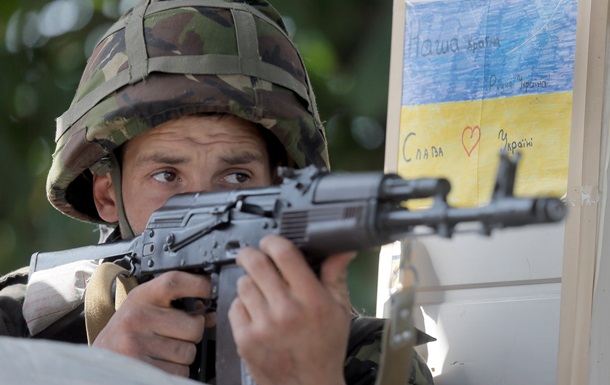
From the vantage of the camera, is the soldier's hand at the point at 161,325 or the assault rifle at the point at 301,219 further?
the soldier's hand at the point at 161,325

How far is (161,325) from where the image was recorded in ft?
7.77

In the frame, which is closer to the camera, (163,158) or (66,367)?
(66,367)

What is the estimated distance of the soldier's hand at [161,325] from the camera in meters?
2.36

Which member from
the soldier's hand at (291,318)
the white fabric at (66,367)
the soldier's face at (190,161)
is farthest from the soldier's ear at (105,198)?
the white fabric at (66,367)

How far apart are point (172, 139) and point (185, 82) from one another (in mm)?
141

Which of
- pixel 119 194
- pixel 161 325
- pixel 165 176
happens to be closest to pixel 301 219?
pixel 161 325

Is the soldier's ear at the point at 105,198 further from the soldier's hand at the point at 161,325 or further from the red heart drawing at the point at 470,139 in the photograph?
the red heart drawing at the point at 470,139

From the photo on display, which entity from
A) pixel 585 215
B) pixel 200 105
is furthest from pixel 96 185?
pixel 585 215

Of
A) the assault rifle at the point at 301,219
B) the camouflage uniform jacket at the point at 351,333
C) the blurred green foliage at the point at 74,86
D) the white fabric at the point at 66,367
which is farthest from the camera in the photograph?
the blurred green foliage at the point at 74,86

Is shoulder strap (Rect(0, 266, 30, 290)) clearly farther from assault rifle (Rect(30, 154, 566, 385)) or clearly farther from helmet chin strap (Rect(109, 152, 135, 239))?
assault rifle (Rect(30, 154, 566, 385))

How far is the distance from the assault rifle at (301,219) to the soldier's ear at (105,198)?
35cm

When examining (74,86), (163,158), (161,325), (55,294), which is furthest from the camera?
(74,86)

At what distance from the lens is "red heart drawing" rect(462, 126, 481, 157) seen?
2932 millimetres

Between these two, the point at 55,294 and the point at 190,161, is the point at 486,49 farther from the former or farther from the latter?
the point at 55,294
